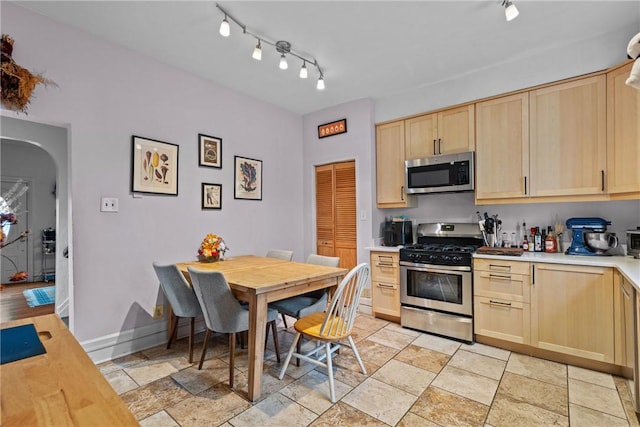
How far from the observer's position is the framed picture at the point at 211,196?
132 inches

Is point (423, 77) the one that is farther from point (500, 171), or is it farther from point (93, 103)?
point (93, 103)

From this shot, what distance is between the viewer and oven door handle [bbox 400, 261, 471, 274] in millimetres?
2955

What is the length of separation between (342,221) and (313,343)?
1.72 meters

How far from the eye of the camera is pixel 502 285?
2777 millimetres

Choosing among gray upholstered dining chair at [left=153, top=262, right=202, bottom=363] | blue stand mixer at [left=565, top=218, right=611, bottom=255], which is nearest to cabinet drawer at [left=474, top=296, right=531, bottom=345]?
blue stand mixer at [left=565, top=218, right=611, bottom=255]

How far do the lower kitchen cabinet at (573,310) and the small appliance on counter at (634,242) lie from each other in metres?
0.45

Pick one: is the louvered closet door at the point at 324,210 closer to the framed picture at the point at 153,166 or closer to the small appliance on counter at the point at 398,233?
the small appliance on counter at the point at 398,233

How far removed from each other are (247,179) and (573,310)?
11.4 feet

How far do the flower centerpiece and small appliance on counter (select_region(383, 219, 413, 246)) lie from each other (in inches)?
78.2

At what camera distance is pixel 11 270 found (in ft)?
17.4

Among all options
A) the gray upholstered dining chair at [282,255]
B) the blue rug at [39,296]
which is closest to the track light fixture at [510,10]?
the gray upholstered dining chair at [282,255]

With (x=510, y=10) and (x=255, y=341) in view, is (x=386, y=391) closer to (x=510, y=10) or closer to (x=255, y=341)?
(x=255, y=341)

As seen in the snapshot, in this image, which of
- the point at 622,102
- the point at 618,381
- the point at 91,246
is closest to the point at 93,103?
the point at 91,246

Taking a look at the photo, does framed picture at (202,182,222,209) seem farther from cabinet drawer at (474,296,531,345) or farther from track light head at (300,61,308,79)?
cabinet drawer at (474,296,531,345)
